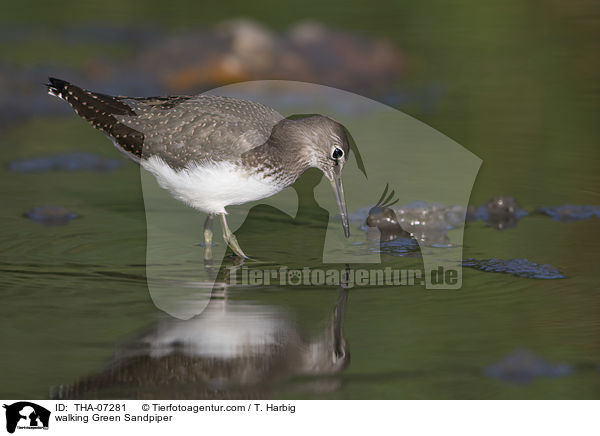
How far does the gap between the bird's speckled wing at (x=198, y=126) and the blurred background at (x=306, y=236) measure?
0.92 metres

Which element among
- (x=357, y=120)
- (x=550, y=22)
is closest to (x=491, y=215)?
(x=357, y=120)

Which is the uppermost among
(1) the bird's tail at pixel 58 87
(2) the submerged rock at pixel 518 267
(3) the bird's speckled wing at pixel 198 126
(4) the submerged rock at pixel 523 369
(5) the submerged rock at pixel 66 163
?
(1) the bird's tail at pixel 58 87

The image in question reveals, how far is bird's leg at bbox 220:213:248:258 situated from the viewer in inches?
330

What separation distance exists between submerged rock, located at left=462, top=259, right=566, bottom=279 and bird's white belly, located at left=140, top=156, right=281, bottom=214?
1.79 metres

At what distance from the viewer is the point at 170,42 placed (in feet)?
46.7

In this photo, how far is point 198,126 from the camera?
827 centimetres

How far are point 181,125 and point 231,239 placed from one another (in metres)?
1.06

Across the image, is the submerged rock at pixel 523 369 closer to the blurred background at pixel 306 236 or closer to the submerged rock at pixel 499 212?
the blurred background at pixel 306 236

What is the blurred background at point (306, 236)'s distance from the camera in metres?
6.14

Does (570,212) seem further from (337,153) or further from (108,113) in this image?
(108,113)

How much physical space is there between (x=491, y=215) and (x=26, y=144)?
556 cm

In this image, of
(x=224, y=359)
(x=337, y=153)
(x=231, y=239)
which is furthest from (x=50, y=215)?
(x=224, y=359)

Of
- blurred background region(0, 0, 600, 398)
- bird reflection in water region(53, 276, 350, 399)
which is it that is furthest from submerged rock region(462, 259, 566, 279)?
bird reflection in water region(53, 276, 350, 399)

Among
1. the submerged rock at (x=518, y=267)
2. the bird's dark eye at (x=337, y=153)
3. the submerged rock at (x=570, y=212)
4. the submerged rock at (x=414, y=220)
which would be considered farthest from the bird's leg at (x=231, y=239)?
the submerged rock at (x=570, y=212)
